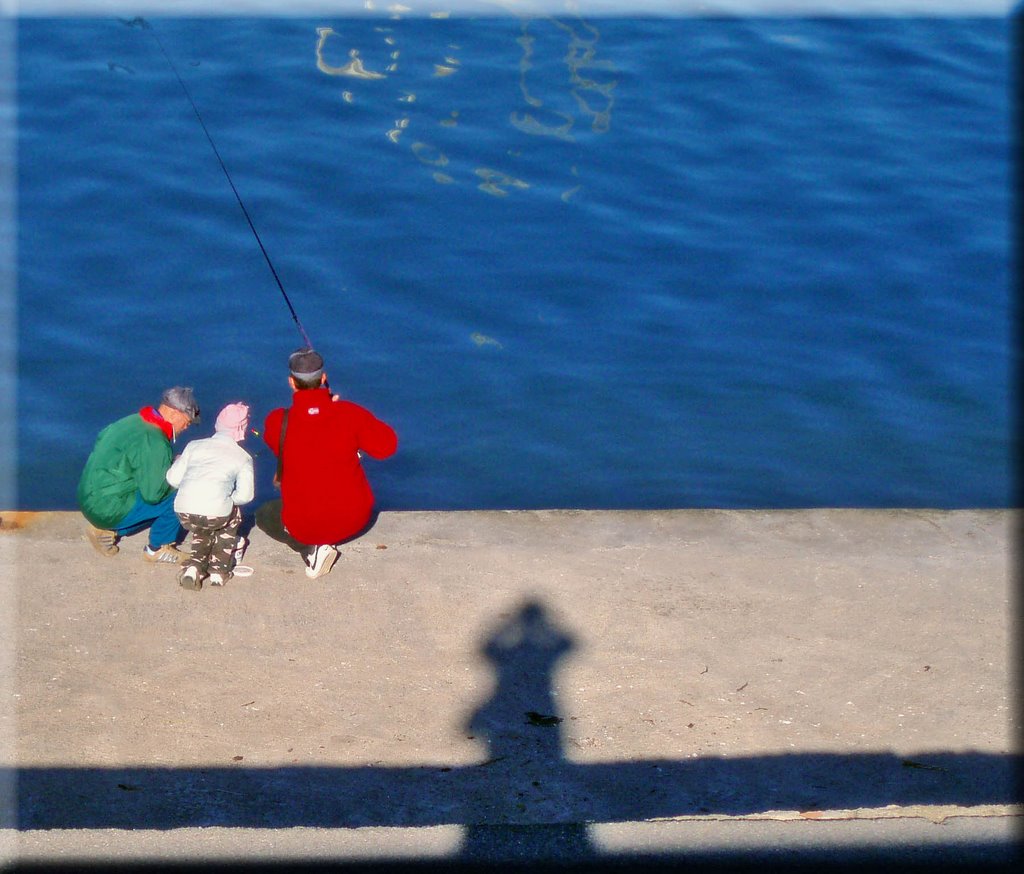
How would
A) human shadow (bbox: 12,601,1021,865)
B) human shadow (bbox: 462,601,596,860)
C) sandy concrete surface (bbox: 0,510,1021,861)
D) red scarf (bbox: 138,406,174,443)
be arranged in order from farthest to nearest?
1. red scarf (bbox: 138,406,174,443)
2. human shadow (bbox: 12,601,1021,865)
3. sandy concrete surface (bbox: 0,510,1021,861)
4. human shadow (bbox: 462,601,596,860)

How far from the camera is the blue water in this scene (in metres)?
8.55

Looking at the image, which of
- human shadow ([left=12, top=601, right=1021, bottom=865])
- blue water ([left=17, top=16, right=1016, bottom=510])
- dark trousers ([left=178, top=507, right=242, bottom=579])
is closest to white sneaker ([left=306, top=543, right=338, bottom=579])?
dark trousers ([left=178, top=507, right=242, bottom=579])

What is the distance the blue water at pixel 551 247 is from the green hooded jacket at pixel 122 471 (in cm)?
221

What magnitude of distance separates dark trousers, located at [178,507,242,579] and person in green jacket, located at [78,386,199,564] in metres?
0.18

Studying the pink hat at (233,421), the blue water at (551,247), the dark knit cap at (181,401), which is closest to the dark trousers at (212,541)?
the pink hat at (233,421)

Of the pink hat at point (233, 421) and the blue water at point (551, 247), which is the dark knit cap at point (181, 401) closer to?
the pink hat at point (233, 421)

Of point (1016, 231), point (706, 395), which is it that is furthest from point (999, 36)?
point (706, 395)

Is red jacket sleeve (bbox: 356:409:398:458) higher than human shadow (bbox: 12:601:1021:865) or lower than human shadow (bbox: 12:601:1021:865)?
higher

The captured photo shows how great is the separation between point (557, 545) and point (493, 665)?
0.93 meters

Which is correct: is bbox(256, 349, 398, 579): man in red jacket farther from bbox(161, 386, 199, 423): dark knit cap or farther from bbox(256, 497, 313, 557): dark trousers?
bbox(161, 386, 199, 423): dark knit cap

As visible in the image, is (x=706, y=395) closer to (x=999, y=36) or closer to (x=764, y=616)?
(x=764, y=616)

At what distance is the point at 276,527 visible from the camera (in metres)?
6.05

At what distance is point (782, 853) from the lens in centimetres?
421

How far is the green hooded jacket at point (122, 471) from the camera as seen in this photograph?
578 centimetres
